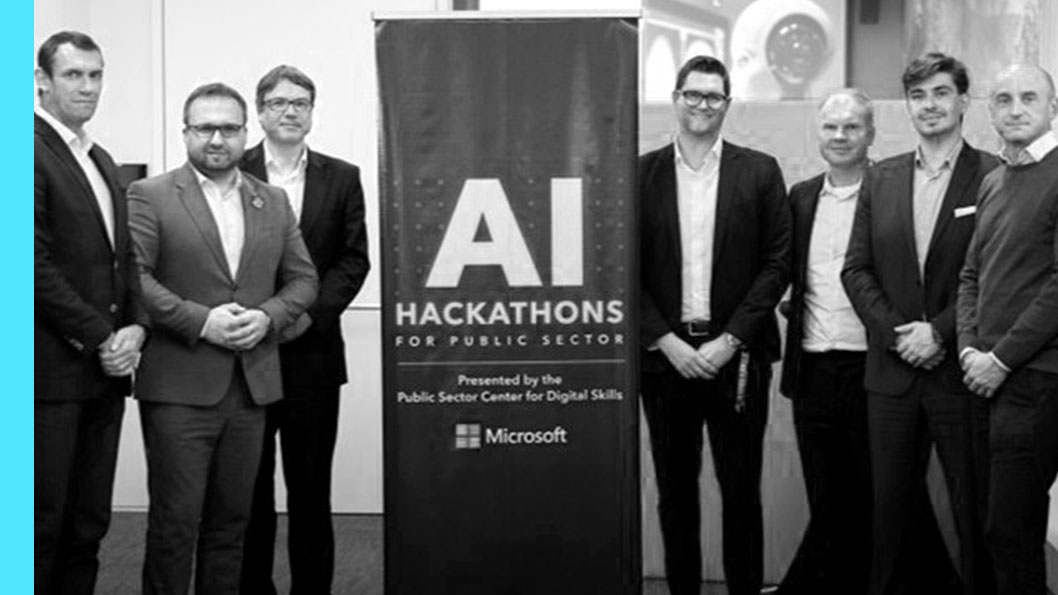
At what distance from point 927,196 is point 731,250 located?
55cm

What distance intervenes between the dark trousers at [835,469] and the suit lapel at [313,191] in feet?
4.93

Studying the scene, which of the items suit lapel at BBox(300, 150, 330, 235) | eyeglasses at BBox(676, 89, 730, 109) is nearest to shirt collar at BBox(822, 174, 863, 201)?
eyeglasses at BBox(676, 89, 730, 109)

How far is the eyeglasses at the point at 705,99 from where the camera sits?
12.2 feet

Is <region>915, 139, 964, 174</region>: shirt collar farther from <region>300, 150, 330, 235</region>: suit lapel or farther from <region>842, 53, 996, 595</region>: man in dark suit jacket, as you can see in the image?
<region>300, 150, 330, 235</region>: suit lapel

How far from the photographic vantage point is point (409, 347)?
3.33m

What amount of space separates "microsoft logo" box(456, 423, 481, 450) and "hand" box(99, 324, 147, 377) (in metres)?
0.84

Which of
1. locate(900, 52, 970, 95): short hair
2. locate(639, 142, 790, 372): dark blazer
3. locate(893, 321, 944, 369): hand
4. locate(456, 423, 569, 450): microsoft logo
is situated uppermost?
locate(900, 52, 970, 95): short hair

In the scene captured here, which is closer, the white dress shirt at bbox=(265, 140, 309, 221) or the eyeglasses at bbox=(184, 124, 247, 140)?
the eyeglasses at bbox=(184, 124, 247, 140)

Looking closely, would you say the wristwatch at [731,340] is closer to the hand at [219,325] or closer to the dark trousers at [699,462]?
the dark trousers at [699,462]

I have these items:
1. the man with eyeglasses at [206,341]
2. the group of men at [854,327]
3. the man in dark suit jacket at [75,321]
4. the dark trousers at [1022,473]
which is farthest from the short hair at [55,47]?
the dark trousers at [1022,473]

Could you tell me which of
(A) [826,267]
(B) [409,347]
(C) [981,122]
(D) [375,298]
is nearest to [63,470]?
(B) [409,347]

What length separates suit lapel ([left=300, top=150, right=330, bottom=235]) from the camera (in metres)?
3.96

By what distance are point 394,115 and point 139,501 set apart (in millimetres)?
3137

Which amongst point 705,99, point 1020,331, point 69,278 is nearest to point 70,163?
point 69,278
